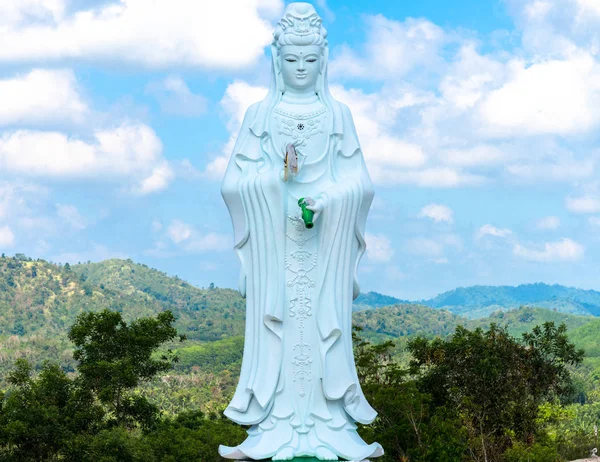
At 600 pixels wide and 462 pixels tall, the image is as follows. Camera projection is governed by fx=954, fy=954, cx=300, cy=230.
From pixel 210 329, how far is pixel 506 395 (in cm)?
3837

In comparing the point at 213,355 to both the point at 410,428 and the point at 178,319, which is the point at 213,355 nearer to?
the point at 178,319

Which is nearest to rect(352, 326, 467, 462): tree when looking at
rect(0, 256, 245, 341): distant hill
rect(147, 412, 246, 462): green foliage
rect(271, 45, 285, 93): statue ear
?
rect(147, 412, 246, 462): green foliage

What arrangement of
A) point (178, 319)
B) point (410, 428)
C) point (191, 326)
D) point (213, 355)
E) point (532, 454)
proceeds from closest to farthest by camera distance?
point (532, 454) → point (410, 428) → point (213, 355) → point (191, 326) → point (178, 319)

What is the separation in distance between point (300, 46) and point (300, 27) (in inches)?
7.5

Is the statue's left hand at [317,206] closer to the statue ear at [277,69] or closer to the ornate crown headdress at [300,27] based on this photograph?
the statue ear at [277,69]

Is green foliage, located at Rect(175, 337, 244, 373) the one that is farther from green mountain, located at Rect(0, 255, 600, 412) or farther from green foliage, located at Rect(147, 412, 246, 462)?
green foliage, located at Rect(147, 412, 246, 462)

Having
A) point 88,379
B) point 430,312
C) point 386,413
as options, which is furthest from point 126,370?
point 430,312

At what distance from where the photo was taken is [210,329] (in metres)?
54.4

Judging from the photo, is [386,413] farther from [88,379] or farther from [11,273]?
[11,273]

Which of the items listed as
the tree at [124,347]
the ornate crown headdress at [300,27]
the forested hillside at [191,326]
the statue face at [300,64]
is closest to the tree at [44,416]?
the tree at [124,347]

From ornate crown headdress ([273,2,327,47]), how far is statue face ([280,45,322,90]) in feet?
0.21

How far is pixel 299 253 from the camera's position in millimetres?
9320

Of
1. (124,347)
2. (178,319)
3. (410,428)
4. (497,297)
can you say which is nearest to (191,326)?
(178,319)

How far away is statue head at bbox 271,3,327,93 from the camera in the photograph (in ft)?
31.0
